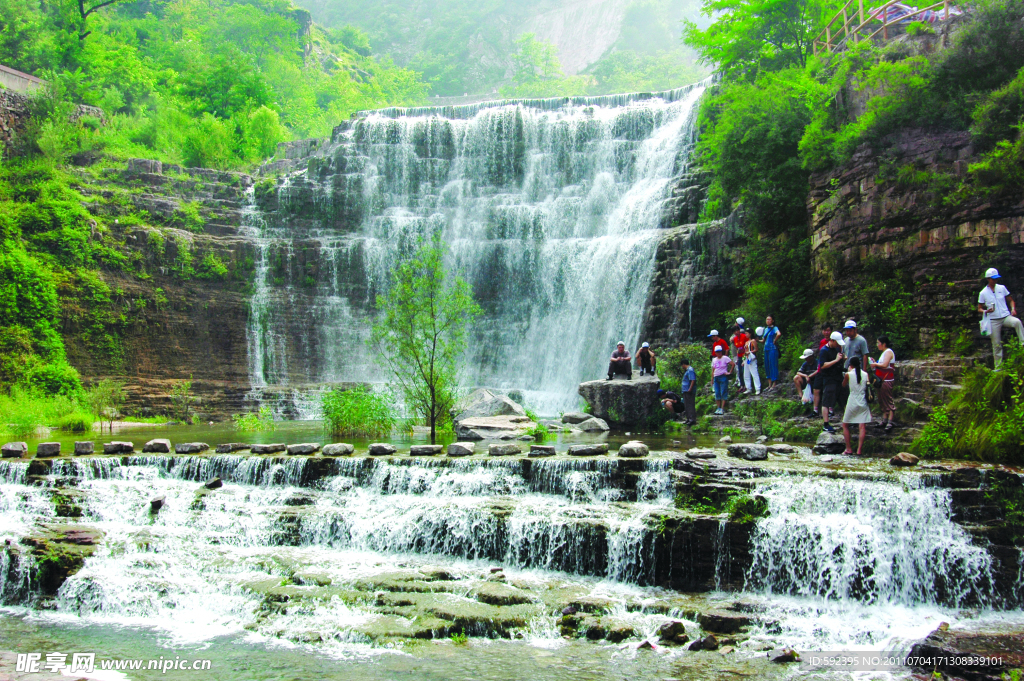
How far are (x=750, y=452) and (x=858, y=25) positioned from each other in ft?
50.7

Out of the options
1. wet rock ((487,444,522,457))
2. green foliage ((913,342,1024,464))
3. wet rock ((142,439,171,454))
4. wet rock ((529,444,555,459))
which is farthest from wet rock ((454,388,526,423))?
green foliage ((913,342,1024,464))

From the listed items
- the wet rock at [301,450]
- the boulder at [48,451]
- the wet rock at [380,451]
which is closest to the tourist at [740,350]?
the wet rock at [380,451]

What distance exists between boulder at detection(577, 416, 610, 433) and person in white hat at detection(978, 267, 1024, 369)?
8077 mm

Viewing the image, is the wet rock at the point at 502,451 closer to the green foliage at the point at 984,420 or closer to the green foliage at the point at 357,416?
the green foliage at the point at 357,416

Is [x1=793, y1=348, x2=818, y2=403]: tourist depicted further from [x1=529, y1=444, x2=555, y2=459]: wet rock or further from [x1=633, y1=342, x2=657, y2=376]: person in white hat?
[x1=529, y1=444, x2=555, y2=459]: wet rock

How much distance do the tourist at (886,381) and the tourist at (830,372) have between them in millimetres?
590

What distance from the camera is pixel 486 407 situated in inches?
714

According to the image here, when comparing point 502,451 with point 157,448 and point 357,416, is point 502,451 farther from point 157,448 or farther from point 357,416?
point 157,448

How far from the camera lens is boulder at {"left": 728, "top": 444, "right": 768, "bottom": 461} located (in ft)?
35.3

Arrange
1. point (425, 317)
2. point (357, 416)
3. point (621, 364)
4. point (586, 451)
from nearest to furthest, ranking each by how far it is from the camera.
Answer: point (586, 451) < point (425, 317) < point (357, 416) < point (621, 364)

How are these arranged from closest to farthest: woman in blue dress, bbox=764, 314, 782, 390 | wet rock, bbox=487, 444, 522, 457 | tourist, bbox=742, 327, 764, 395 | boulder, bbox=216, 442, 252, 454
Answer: wet rock, bbox=487, 444, 522, 457 < boulder, bbox=216, 442, 252, 454 < woman in blue dress, bbox=764, 314, 782, 390 < tourist, bbox=742, 327, 764, 395

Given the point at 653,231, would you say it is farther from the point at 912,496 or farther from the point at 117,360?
the point at 117,360

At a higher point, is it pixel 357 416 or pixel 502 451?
pixel 357 416

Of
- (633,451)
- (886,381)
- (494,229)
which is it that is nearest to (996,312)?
(886,381)
